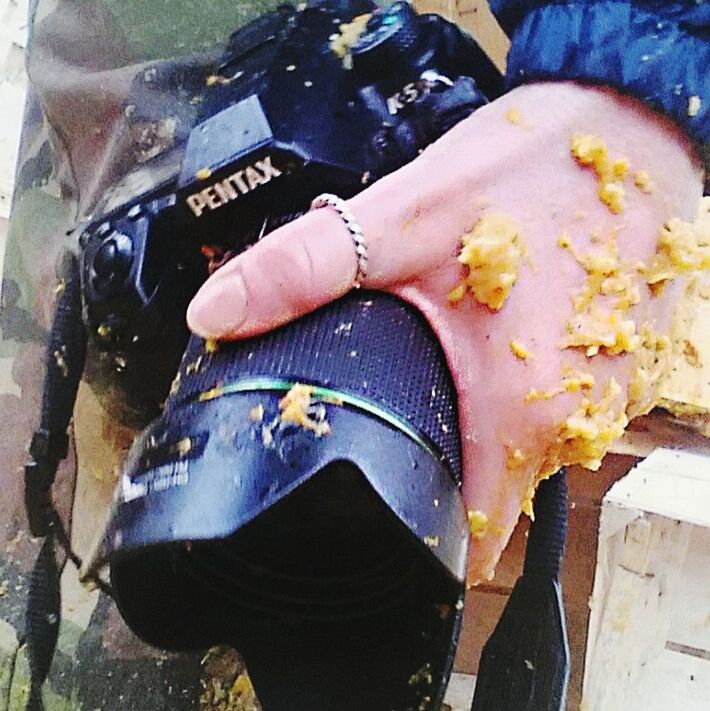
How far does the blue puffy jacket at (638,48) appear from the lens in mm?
378

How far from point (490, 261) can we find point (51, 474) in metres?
0.30

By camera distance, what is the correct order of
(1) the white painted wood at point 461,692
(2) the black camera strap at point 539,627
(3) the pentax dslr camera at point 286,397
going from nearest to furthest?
(3) the pentax dslr camera at point 286,397
(2) the black camera strap at point 539,627
(1) the white painted wood at point 461,692

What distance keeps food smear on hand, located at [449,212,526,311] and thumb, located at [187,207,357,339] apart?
43 millimetres

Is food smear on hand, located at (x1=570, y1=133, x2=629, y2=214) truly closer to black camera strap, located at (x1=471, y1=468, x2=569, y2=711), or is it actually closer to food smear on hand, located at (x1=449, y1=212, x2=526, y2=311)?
food smear on hand, located at (x1=449, y1=212, x2=526, y2=311)

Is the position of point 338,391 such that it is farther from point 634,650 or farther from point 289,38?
point 634,650

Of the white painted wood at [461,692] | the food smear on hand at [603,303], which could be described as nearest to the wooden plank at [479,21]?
the food smear on hand at [603,303]

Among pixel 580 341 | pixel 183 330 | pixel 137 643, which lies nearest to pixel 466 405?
pixel 580 341

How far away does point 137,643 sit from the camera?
21.8 inches

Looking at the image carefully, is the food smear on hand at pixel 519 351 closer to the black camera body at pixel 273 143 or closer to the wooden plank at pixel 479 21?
the black camera body at pixel 273 143

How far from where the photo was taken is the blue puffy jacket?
38 cm

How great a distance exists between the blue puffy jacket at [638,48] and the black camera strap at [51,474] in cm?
26

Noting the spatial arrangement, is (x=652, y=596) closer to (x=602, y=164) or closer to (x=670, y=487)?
(x=670, y=487)

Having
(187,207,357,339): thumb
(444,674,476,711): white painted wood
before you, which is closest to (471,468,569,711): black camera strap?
(444,674,476,711): white painted wood

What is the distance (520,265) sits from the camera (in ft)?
1.22
